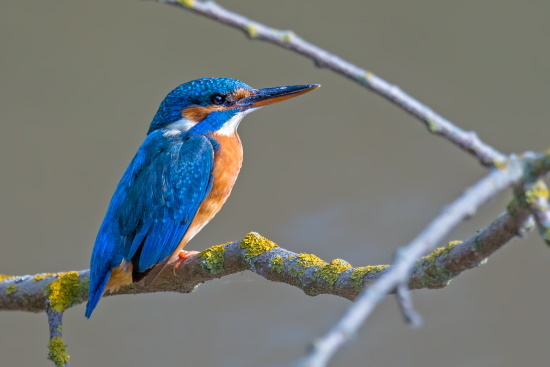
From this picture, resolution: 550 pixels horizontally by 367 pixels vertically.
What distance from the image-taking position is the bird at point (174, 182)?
1.92 meters

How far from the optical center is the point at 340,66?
35.8 inches

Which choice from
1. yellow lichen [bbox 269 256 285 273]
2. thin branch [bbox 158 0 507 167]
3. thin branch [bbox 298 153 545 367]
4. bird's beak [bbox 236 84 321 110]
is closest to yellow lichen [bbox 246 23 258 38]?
thin branch [bbox 158 0 507 167]

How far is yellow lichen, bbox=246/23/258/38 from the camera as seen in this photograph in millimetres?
878

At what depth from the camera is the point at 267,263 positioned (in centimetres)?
171

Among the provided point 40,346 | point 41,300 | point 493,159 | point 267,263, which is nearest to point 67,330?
point 40,346

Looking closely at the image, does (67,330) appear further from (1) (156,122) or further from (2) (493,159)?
(2) (493,159)

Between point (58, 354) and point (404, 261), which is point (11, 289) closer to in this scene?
point (58, 354)

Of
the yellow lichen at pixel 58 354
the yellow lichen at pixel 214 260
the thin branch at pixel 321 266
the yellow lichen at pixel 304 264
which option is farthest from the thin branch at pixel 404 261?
the yellow lichen at pixel 58 354

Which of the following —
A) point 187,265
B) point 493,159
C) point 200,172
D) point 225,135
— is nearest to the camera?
point 493,159

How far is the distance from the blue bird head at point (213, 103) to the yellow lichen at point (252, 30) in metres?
1.32

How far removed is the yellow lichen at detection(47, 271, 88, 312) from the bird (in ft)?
0.30

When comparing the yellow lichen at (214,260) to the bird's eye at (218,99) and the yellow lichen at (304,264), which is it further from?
the bird's eye at (218,99)

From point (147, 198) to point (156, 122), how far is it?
357 mm

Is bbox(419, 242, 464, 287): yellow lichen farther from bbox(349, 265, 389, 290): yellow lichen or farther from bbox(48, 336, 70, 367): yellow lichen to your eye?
bbox(48, 336, 70, 367): yellow lichen
